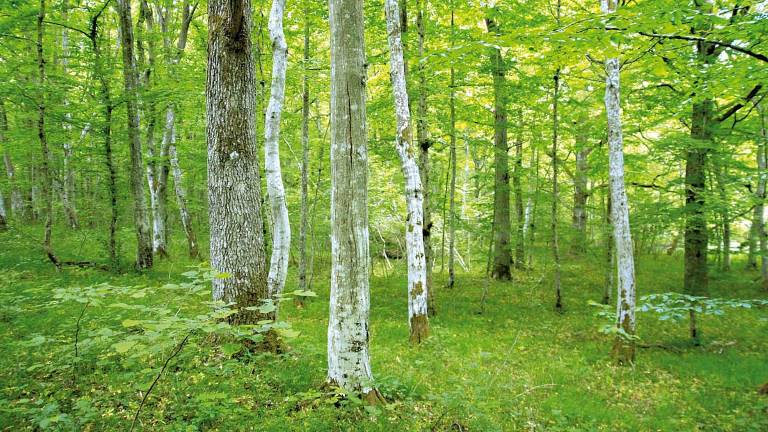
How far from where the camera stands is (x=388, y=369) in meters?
6.24

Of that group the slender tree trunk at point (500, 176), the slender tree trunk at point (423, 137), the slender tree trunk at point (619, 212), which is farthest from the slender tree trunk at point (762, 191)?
the slender tree trunk at point (423, 137)

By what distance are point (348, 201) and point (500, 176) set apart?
10.4 meters

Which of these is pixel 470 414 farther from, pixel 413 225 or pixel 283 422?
pixel 413 225

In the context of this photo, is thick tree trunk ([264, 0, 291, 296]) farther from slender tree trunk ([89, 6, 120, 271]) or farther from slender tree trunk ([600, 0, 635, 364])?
slender tree trunk ([89, 6, 120, 271])

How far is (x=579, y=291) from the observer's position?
13.9 meters

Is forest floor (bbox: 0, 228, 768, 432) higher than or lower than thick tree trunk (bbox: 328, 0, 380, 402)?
lower

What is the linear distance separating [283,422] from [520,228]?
1095 cm

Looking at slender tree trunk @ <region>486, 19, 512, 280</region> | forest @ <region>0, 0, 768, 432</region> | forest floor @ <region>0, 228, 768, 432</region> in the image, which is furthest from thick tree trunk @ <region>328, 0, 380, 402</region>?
slender tree trunk @ <region>486, 19, 512, 280</region>

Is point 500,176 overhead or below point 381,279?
overhead

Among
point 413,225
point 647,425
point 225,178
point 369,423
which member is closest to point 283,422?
point 369,423

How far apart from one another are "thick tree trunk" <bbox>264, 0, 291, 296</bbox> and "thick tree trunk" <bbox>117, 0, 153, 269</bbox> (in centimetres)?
636

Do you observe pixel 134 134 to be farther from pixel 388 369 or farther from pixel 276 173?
pixel 388 369

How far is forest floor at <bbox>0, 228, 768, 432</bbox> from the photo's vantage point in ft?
12.7

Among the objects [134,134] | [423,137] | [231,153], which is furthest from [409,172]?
[134,134]
